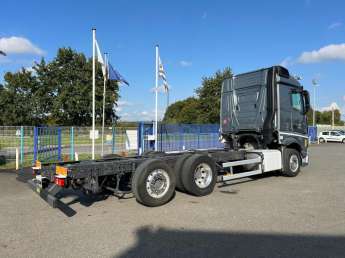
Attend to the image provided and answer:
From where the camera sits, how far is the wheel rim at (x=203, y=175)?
26.2 feet

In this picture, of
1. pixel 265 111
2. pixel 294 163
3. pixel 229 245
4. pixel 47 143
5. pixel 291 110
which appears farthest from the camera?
pixel 47 143

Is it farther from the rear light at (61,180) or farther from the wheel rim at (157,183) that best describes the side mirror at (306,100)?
the rear light at (61,180)

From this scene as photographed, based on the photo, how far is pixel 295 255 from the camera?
4453 millimetres

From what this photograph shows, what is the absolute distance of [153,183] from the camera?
23.1 ft

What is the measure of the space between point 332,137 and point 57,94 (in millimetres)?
36602

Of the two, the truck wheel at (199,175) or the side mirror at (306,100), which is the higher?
the side mirror at (306,100)

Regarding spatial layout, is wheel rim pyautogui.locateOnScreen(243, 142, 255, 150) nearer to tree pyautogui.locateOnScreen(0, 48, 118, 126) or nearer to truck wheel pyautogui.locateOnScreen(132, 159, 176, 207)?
truck wheel pyautogui.locateOnScreen(132, 159, 176, 207)

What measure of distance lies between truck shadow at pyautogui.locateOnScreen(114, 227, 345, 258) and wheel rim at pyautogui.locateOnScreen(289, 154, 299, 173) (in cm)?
589

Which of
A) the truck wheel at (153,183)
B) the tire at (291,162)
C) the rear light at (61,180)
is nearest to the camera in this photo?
the rear light at (61,180)

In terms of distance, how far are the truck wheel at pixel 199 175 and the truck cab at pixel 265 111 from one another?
2.93 m

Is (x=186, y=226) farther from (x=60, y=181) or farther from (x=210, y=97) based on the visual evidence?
(x=210, y=97)

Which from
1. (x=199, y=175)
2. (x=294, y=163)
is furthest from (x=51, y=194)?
(x=294, y=163)

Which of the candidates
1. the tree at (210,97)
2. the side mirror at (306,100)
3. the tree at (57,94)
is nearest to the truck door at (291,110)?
the side mirror at (306,100)

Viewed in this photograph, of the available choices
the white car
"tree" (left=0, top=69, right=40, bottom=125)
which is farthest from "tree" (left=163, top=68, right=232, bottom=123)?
"tree" (left=0, top=69, right=40, bottom=125)
